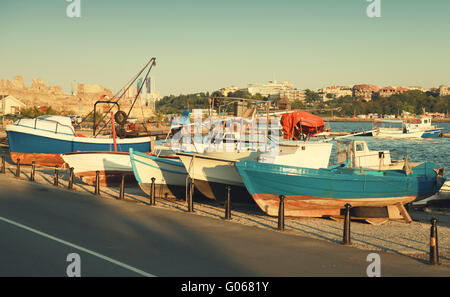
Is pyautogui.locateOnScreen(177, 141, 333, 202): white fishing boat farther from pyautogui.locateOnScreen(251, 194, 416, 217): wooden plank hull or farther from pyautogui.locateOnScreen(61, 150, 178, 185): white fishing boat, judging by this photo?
pyautogui.locateOnScreen(61, 150, 178, 185): white fishing boat

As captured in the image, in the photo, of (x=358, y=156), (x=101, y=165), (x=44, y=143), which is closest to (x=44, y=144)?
(x=44, y=143)

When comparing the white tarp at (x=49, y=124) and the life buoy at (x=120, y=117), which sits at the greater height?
the life buoy at (x=120, y=117)

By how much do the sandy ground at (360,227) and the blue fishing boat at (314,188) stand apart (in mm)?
461

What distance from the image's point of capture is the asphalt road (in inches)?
347

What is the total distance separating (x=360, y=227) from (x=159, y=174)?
8356mm

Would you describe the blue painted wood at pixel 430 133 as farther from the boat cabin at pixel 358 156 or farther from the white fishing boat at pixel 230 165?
the white fishing boat at pixel 230 165

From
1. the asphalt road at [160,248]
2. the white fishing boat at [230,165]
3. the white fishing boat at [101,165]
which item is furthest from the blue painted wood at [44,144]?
the asphalt road at [160,248]

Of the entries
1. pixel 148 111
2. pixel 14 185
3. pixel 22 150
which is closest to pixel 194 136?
pixel 14 185

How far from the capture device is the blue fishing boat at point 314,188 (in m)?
15.3

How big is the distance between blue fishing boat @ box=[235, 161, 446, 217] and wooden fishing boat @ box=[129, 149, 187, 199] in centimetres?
455

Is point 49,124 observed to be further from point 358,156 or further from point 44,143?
point 358,156

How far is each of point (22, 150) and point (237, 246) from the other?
76.0ft

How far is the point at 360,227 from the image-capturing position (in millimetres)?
14367

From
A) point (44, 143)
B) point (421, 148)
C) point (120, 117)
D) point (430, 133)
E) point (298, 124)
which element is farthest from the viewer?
point (430, 133)
